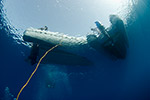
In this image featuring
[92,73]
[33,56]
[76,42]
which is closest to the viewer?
[33,56]

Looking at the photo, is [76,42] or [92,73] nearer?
[76,42]

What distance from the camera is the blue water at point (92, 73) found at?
11076mm

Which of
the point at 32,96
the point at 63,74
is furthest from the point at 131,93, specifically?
the point at 32,96

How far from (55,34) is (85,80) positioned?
13041 millimetres

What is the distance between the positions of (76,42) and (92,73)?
900 cm

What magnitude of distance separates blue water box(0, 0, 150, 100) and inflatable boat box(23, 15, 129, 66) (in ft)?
14.0

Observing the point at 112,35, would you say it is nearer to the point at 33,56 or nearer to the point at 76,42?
the point at 76,42

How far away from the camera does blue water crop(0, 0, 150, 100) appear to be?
36.3ft

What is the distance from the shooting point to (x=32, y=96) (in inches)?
918

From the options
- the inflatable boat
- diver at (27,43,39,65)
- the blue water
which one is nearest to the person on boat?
the inflatable boat

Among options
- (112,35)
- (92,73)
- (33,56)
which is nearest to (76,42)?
(112,35)

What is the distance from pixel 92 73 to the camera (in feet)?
51.3

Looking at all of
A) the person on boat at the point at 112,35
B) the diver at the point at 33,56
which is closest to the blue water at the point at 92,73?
the person on boat at the point at 112,35

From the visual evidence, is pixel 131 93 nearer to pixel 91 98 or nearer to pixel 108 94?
pixel 108 94
